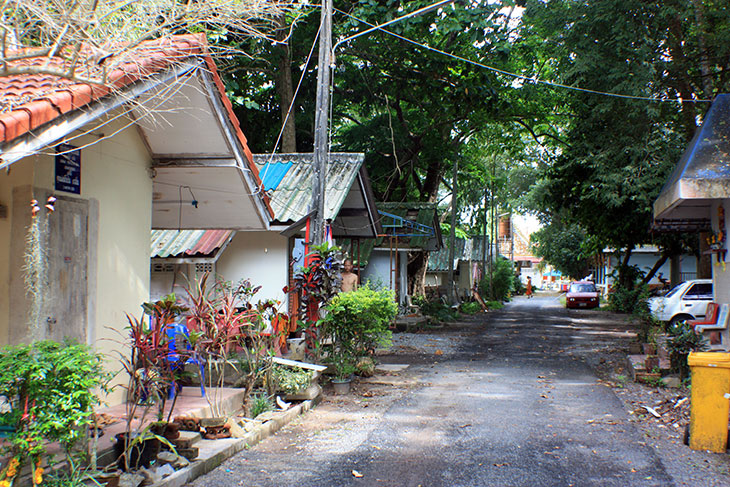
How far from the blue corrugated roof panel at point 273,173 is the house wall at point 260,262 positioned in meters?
1.11

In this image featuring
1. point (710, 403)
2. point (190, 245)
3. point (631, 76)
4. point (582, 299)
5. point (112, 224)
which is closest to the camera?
point (710, 403)

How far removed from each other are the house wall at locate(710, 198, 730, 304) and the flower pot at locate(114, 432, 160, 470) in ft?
33.8

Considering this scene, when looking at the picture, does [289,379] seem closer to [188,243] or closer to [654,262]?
[188,243]

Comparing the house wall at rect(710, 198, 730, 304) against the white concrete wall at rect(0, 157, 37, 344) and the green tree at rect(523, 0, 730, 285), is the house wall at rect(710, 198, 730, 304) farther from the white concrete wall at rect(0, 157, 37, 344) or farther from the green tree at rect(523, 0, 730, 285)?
the white concrete wall at rect(0, 157, 37, 344)

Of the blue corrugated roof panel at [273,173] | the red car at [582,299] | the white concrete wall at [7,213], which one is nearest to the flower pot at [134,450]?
the white concrete wall at [7,213]

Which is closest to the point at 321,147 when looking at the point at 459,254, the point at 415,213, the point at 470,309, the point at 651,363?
the point at 651,363

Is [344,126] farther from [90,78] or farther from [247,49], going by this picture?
[90,78]

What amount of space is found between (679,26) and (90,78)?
15945 millimetres

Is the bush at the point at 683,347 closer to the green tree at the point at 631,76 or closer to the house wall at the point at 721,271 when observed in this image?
the house wall at the point at 721,271

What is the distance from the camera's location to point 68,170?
6262 millimetres

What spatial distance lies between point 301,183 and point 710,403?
904cm

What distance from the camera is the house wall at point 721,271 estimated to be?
37.2 feet

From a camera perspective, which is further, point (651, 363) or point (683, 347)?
point (651, 363)

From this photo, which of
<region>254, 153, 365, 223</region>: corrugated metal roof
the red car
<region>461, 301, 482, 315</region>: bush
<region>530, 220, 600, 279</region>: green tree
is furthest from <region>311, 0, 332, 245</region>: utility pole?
<region>530, 220, 600, 279</region>: green tree
